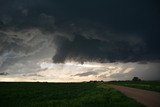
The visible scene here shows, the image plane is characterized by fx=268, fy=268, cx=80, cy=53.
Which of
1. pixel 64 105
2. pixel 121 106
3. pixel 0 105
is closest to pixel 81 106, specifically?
pixel 64 105

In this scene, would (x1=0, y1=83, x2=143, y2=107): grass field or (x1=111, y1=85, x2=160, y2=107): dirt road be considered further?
(x1=0, y1=83, x2=143, y2=107): grass field

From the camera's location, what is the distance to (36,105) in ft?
99.6

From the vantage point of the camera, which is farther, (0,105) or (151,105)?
(0,105)

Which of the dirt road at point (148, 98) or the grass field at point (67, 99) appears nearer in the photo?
the dirt road at point (148, 98)

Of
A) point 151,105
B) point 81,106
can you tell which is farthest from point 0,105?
point 151,105

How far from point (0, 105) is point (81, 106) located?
982 cm

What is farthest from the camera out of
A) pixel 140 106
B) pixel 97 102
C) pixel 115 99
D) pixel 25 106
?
pixel 115 99

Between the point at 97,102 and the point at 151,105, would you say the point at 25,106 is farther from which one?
the point at 151,105

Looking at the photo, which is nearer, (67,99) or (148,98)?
(67,99)

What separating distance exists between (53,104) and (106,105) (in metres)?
6.02

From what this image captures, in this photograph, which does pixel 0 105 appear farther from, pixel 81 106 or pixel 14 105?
pixel 81 106

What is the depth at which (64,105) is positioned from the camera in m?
29.3

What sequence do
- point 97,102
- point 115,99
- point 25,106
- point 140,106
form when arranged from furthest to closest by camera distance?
point 115,99, point 97,102, point 25,106, point 140,106

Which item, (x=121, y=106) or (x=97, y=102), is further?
(x=97, y=102)
